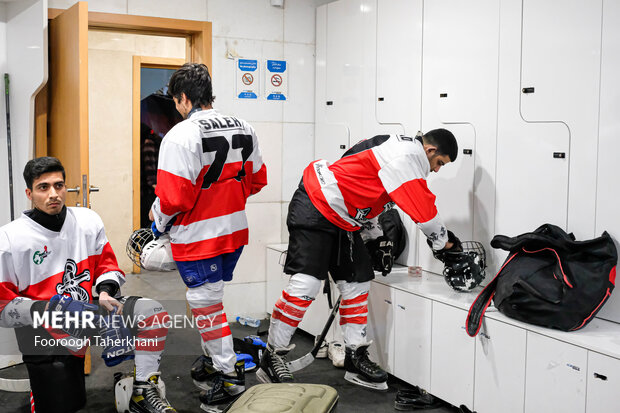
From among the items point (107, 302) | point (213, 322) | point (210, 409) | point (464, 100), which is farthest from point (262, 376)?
point (464, 100)

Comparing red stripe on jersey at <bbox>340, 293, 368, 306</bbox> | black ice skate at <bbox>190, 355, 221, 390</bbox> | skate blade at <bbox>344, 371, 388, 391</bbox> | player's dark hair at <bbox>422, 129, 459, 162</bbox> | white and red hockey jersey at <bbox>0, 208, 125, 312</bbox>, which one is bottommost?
skate blade at <bbox>344, 371, 388, 391</bbox>

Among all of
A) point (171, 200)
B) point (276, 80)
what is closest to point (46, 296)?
point (171, 200)

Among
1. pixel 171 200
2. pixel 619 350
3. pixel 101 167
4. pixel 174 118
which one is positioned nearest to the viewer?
pixel 619 350

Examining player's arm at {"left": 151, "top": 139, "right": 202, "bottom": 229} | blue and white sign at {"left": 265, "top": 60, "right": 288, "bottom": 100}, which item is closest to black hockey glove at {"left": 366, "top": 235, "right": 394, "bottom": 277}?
player's arm at {"left": 151, "top": 139, "right": 202, "bottom": 229}

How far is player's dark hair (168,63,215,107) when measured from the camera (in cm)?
336

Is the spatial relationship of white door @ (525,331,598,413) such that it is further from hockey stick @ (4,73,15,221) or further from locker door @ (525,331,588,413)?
hockey stick @ (4,73,15,221)

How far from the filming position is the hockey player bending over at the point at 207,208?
3.22 meters

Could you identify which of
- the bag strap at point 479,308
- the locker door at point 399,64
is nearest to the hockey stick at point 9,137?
the locker door at point 399,64

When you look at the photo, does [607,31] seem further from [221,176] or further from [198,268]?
[198,268]

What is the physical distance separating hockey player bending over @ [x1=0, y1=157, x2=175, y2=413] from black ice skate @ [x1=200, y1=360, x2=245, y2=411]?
0.29 metres

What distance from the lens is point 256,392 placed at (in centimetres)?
213

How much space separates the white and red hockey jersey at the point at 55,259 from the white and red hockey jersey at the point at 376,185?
1.18 m

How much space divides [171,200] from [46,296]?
711 millimetres

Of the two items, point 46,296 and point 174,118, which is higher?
point 174,118
